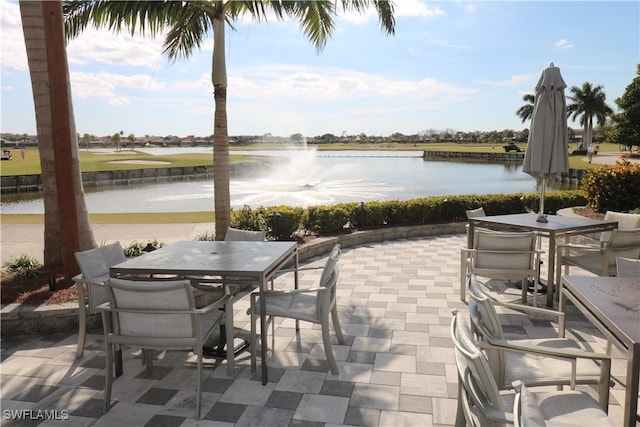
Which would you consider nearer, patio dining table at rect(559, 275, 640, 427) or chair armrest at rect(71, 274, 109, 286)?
patio dining table at rect(559, 275, 640, 427)

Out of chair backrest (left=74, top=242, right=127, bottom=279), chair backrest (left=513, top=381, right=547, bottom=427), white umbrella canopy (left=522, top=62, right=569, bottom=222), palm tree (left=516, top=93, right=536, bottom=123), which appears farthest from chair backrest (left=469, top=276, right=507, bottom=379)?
palm tree (left=516, top=93, right=536, bottom=123)

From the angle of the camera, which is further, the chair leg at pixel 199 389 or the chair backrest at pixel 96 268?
the chair backrest at pixel 96 268

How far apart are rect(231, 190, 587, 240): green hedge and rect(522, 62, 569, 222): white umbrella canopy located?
4.08m

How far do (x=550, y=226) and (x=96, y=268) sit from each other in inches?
203

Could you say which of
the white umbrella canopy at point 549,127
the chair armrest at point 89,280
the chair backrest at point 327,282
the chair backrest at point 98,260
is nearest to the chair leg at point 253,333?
the chair backrest at point 327,282

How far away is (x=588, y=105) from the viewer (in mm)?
61531

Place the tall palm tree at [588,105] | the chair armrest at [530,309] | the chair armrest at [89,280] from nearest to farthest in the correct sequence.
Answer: the chair armrest at [530,309] → the chair armrest at [89,280] → the tall palm tree at [588,105]

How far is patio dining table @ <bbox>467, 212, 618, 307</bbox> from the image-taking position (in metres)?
4.95

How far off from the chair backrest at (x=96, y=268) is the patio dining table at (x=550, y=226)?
186 inches

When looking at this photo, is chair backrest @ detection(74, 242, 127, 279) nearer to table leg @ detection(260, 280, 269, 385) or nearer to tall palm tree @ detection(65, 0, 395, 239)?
table leg @ detection(260, 280, 269, 385)

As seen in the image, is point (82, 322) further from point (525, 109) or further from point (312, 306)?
point (525, 109)

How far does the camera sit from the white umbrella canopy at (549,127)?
5379 mm

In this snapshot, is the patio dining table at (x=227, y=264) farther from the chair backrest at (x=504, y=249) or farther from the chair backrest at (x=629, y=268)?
the chair backrest at (x=629, y=268)

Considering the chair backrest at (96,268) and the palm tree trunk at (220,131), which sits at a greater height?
the palm tree trunk at (220,131)
